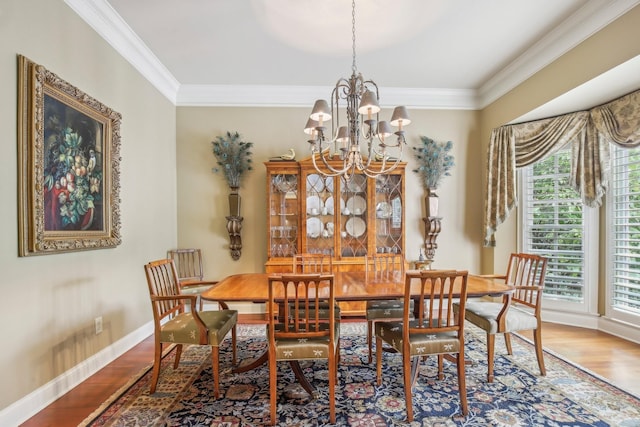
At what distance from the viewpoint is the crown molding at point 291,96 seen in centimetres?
418

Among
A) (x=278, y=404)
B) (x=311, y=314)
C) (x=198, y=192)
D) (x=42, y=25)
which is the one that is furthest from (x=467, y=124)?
(x=42, y=25)

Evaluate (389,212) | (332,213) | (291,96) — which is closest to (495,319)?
(389,212)

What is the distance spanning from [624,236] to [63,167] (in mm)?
4973

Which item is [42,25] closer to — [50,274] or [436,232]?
[50,274]

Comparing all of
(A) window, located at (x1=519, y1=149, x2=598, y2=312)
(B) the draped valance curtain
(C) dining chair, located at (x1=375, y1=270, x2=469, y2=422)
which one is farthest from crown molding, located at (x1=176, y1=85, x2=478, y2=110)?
(C) dining chair, located at (x1=375, y1=270, x2=469, y2=422)

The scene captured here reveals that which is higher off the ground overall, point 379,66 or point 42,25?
point 379,66

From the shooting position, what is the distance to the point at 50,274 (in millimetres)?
2158

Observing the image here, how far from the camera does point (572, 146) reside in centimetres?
348

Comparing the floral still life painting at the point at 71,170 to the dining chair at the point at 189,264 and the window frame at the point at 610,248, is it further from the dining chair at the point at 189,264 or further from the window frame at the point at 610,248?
the window frame at the point at 610,248

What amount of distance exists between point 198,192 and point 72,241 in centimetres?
199

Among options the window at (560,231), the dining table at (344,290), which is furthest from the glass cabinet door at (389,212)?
the window at (560,231)

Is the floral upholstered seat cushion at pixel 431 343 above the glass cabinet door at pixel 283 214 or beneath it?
beneath

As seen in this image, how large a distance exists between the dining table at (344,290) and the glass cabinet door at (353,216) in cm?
117

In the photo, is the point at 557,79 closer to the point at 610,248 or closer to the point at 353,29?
the point at 610,248
